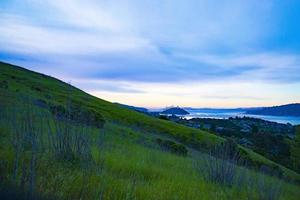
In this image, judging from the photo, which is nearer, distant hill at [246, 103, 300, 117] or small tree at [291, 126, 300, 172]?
small tree at [291, 126, 300, 172]

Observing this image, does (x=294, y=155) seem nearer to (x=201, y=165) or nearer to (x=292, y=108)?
(x=201, y=165)

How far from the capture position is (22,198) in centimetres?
411

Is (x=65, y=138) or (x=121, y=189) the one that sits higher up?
(x=65, y=138)

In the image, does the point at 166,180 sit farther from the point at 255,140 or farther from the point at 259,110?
the point at 259,110

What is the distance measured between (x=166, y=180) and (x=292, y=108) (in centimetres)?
15023

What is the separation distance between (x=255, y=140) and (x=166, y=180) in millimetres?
60185

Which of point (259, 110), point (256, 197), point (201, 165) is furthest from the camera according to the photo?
point (259, 110)

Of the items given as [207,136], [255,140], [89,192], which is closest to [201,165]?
[89,192]

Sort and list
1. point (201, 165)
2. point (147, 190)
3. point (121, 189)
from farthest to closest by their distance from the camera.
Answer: point (201, 165), point (147, 190), point (121, 189)

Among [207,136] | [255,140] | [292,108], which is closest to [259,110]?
[292,108]

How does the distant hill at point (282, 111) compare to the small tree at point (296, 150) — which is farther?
the distant hill at point (282, 111)

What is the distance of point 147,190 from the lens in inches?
249

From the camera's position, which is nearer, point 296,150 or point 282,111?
point 296,150

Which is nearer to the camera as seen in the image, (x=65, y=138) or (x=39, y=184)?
(x=39, y=184)
